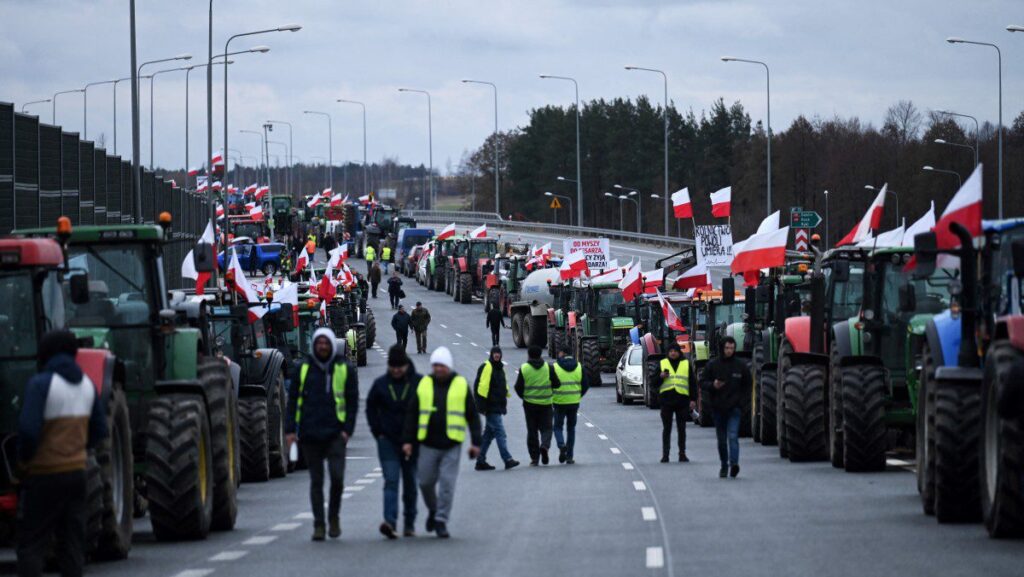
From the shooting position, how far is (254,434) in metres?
23.4

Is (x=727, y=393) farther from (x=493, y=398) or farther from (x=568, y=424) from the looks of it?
(x=568, y=424)

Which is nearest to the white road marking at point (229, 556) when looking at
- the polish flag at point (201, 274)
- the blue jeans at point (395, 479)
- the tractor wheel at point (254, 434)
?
the blue jeans at point (395, 479)

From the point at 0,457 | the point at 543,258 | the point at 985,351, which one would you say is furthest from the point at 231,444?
Result: the point at 543,258

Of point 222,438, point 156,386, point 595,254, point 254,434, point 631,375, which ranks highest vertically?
point 595,254

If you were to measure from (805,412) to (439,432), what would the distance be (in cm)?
907

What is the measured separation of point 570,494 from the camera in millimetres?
20828

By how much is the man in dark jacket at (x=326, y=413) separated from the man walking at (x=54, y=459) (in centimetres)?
388

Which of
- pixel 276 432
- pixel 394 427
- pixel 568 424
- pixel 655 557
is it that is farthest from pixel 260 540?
pixel 568 424

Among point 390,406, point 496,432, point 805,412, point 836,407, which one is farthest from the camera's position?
point 496,432

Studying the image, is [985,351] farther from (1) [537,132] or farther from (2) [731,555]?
(1) [537,132]

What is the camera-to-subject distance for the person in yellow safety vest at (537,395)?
85.1 ft

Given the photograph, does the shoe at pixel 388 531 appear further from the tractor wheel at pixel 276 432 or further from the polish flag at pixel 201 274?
the polish flag at pixel 201 274

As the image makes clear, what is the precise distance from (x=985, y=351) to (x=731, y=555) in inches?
130

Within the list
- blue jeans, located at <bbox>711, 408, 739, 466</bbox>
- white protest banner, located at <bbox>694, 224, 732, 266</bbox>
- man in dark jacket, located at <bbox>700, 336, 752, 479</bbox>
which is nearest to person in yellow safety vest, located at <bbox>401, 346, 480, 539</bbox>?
blue jeans, located at <bbox>711, 408, 739, 466</bbox>
